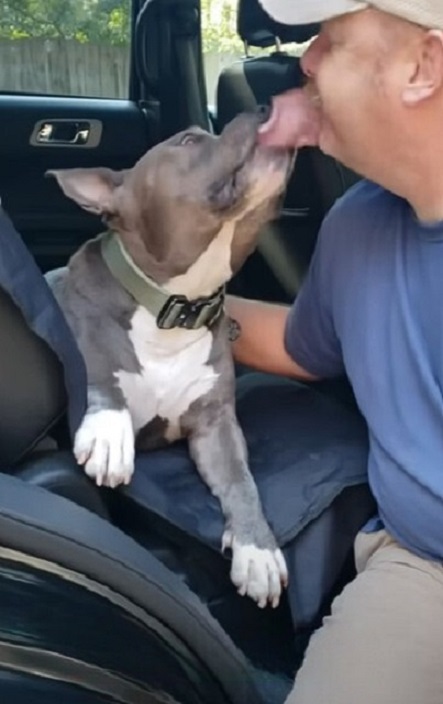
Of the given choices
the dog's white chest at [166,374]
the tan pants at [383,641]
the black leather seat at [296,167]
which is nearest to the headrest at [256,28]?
the black leather seat at [296,167]

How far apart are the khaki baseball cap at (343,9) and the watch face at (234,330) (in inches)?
24.0

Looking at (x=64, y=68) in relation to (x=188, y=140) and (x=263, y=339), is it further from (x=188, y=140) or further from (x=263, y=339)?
(x=263, y=339)

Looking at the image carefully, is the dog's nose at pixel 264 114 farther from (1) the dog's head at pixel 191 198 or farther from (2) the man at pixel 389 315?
(2) the man at pixel 389 315

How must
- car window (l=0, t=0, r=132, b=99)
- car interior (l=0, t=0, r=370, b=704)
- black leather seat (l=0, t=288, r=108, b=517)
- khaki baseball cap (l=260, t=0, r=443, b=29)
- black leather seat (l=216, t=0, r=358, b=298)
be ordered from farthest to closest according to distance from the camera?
car window (l=0, t=0, r=132, b=99) → black leather seat (l=216, t=0, r=358, b=298) → khaki baseball cap (l=260, t=0, r=443, b=29) → black leather seat (l=0, t=288, r=108, b=517) → car interior (l=0, t=0, r=370, b=704)

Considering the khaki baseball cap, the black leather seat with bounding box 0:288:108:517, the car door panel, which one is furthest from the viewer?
the car door panel

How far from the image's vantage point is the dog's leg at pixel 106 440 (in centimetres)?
180

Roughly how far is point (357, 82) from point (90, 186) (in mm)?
637

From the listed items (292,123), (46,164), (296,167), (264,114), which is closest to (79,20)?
(46,164)

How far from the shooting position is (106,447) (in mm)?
1850

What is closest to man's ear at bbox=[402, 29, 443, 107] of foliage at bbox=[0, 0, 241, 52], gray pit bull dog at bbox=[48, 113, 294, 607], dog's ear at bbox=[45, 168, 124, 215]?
gray pit bull dog at bbox=[48, 113, 294, 607]

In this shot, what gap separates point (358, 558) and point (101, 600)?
2.17 ft

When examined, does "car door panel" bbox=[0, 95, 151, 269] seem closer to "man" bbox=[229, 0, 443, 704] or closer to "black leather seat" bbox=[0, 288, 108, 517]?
"man" bbox=[229, 0, 443, 704]

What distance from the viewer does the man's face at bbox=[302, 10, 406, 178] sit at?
1.71m

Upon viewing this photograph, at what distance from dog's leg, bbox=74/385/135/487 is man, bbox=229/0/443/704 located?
1.11ft
